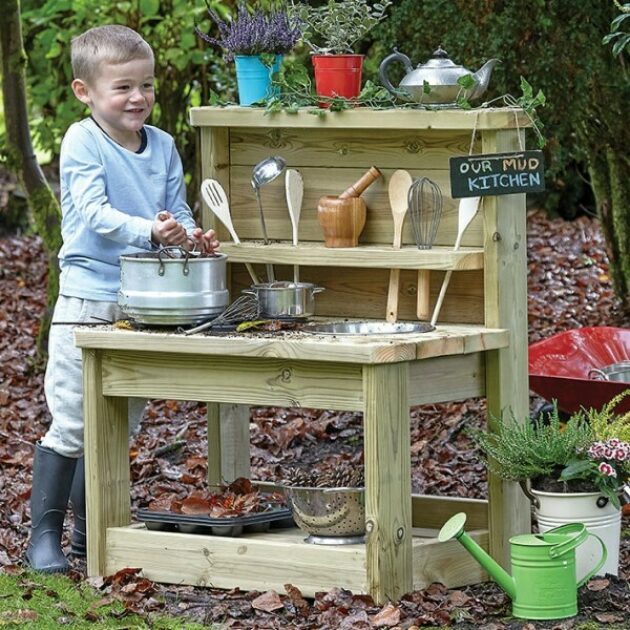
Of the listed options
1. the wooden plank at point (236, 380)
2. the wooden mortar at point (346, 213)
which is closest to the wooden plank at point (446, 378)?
the wooden plank at point (236, 380)

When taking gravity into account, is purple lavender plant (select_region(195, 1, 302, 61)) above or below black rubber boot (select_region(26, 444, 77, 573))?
above

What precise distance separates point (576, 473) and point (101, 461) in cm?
155

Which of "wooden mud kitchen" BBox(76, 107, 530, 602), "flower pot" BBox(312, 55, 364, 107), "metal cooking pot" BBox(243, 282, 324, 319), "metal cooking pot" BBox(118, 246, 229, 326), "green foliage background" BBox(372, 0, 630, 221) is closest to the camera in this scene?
"wooden mud kitchen" BBox(76, 107, 530, 602)

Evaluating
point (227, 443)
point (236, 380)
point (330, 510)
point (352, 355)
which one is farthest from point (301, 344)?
point (227, 443)

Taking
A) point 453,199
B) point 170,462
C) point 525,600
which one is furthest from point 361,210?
point 170,462

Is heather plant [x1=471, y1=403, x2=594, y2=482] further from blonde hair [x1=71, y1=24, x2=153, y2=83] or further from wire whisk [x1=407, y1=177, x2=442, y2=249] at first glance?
blonde hair [x1=71, y1=24, x2=153, y2=83]

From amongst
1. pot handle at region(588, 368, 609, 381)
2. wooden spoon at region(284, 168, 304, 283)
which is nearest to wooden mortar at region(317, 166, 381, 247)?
wooden spoon at region(284, 168, 304, 283)

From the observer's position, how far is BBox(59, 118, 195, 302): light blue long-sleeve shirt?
5.02 metres

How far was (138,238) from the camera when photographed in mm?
4895

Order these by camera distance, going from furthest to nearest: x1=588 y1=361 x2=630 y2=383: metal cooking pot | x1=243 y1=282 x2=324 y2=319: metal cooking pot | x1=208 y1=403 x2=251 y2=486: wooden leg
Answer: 1. x1=588 y1=361 x2=630 y2=383: metal cooking pot
2. x1=208 y1=403 x2=251 y2=486: wooden leg
3. x1=243 y1=282 x2=324 y2=319: metal cooking pot

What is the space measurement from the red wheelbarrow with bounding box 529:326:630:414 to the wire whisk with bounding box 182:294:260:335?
125 centimetres

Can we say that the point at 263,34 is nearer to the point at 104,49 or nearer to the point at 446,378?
the point at 104,49

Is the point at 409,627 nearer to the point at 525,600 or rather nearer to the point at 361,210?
the point at 525,600

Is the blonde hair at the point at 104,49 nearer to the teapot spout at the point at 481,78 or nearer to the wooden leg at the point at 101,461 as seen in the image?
the wooden leg at the point at 101,461
